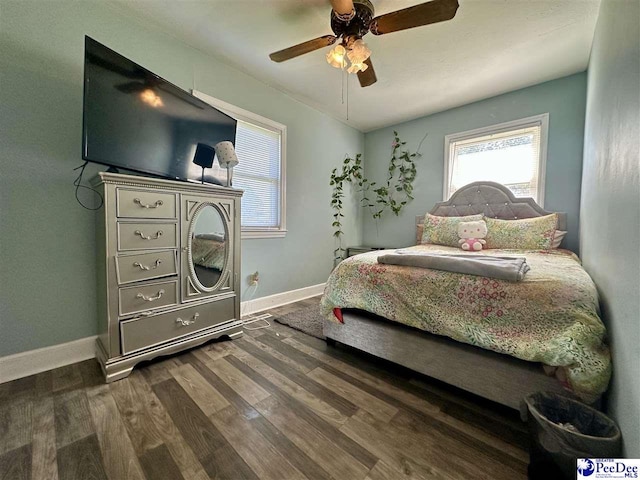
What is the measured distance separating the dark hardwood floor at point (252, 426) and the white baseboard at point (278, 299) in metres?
1.00

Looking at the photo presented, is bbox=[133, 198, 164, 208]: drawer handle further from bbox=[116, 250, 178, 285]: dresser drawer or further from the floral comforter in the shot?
the floral comforter

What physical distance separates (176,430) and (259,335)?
1045 mm

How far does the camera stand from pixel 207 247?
79.2 inches

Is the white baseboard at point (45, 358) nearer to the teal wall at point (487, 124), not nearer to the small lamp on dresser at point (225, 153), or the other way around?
the small lamp on dresser at point (225, 153)

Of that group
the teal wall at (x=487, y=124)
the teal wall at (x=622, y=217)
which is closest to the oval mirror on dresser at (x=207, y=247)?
the teal wall at (x=622, y=217)

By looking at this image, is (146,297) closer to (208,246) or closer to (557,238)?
(208,246)

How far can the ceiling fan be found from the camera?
1.46 meters

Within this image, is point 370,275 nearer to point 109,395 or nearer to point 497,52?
point 109,395

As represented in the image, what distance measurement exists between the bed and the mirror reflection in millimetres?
956

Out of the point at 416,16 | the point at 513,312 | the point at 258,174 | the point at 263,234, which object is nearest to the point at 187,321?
the point at 263,234

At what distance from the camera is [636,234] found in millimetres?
786

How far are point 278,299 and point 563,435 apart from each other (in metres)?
2.58

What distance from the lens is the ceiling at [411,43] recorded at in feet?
5.97

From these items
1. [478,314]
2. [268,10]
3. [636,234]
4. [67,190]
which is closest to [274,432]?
[478,314]
